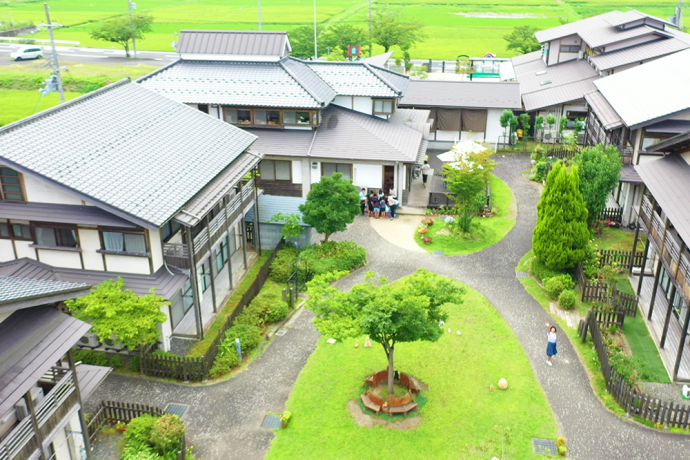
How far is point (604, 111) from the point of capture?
39531 mm

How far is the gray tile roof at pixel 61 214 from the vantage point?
22047mm

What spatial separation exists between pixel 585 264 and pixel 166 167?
21.2 meters

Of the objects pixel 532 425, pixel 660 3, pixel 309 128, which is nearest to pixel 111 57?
pixel 309 128

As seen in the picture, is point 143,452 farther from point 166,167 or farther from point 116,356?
point 166,167

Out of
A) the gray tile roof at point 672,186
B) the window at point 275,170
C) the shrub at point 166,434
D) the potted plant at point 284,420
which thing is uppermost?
the gray tile roof at point 672,186

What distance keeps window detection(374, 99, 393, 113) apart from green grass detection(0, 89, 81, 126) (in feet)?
120

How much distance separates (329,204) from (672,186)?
1590 cm

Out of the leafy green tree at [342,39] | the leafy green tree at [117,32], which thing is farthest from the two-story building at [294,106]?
the leafy green tree at [117,32]

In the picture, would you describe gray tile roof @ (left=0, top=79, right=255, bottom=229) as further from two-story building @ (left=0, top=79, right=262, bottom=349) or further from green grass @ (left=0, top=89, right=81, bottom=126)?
green grass @ (left=0, top=89, right=81, bottom=126)

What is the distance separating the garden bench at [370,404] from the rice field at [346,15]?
7753cm

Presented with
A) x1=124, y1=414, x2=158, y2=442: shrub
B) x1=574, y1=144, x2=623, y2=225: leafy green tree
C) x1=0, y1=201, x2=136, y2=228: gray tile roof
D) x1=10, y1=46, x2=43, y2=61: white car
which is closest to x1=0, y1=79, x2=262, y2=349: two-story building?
x1=0, y1=201, x2=136, y2=228: gray tile roof

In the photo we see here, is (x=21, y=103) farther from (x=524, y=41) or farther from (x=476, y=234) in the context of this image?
(x=524, y=41)

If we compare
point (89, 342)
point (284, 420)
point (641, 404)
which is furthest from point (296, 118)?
point (641, 404)

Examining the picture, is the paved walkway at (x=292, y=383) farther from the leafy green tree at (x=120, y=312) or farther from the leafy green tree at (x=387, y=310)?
the leafy green tree at (x=387, y=310)
